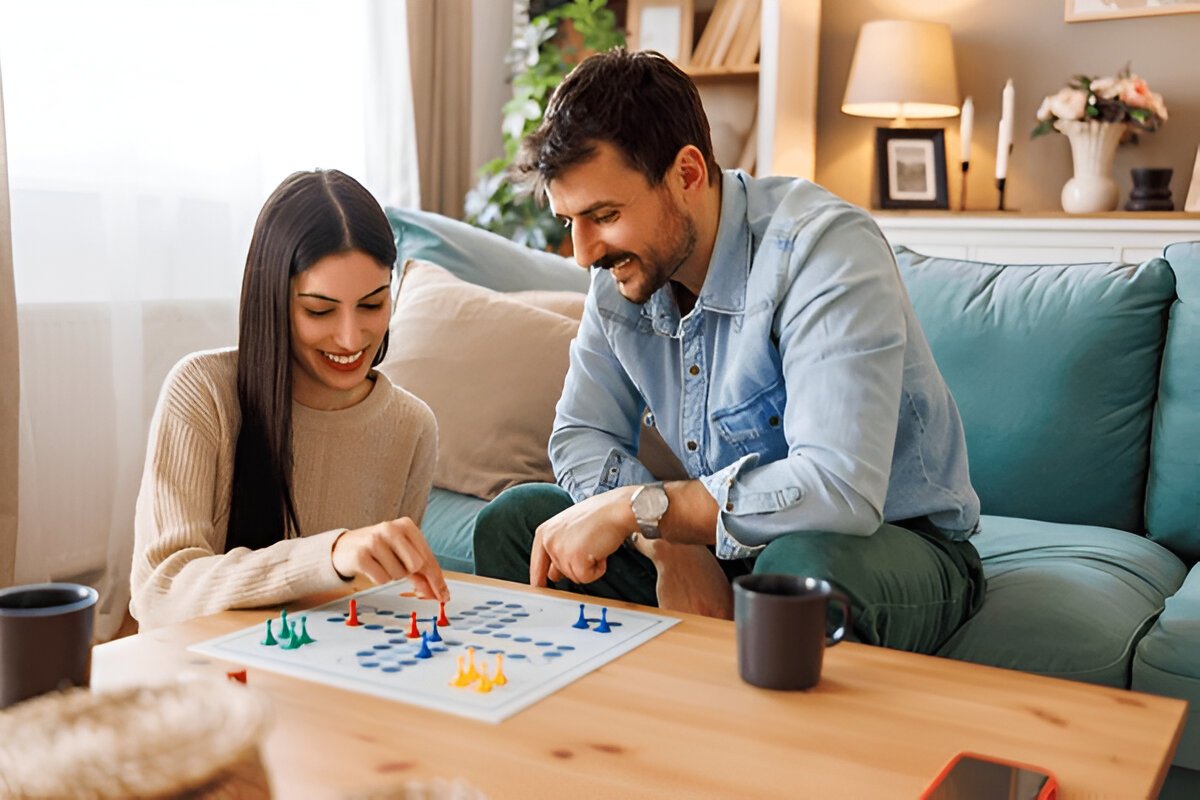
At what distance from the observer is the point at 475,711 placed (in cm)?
90

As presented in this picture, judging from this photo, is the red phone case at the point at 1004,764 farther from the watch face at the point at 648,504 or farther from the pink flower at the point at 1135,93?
the pink flower at the point at 1135,93

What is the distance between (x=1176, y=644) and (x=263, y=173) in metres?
2.50

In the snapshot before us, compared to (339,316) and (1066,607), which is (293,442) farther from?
(1066,607)

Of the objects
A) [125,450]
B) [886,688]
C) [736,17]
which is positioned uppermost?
[736,17]

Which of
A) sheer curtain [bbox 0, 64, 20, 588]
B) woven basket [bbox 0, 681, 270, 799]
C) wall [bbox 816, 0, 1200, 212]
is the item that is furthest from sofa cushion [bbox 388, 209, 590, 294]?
woven basket [bbox 0, 681, 270, 799]

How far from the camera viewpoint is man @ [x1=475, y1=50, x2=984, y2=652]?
1.37 metres

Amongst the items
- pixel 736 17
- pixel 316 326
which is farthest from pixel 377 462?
pixel 736 17

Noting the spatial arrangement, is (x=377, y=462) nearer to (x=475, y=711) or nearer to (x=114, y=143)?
(x=475, y=711)

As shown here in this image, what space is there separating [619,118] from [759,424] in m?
0.45

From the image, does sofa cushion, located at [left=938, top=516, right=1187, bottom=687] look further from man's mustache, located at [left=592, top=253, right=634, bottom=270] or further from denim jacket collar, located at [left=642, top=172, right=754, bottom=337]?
man's mustache, located at [left=592, top=253, right=634, bottom=270]

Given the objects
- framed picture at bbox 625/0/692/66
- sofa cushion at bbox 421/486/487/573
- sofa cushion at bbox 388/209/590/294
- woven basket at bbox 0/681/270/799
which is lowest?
sofa cushion at bbox 421/486/487/573

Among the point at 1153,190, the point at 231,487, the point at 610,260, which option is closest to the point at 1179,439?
the point at 610,260

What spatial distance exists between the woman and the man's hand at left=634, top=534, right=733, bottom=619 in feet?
1.11

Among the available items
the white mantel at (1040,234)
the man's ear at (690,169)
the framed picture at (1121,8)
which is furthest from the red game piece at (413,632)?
the framed picture at (1121,8)
